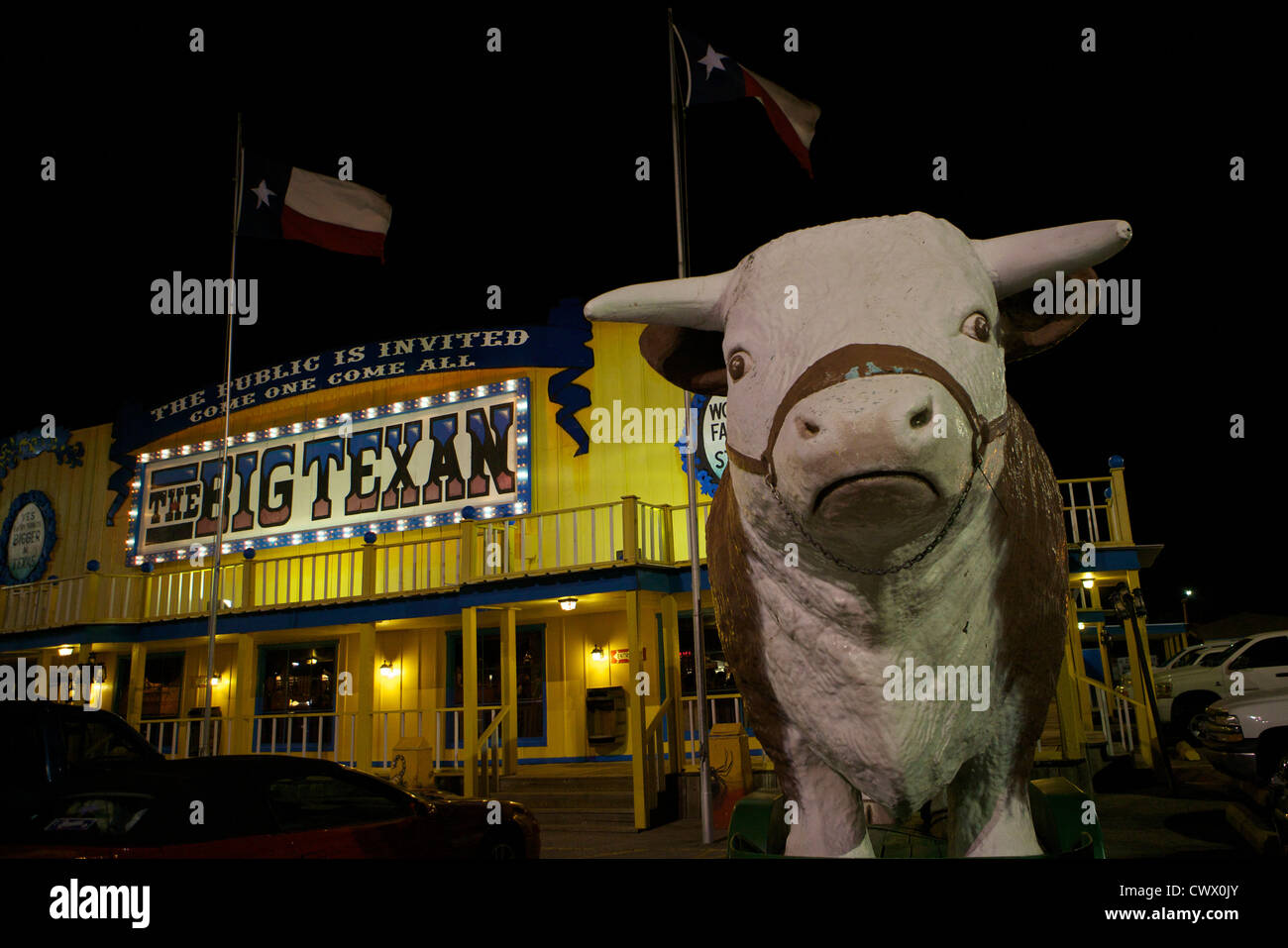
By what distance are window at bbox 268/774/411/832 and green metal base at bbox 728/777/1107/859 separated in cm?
370

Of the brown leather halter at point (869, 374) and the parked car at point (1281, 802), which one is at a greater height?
the brown leather halter at point (869, 374)

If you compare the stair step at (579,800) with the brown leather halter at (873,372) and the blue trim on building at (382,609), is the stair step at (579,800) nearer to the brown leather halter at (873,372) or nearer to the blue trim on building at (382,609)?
the blue trim on building at (382,609)

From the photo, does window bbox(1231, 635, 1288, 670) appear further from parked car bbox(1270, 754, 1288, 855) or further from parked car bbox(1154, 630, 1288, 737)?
parked car bbox(1270, 754, 1288, 855)

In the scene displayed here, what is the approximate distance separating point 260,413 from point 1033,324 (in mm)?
15798

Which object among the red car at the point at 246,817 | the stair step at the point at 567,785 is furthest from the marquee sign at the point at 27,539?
the red car at the point at 246,817

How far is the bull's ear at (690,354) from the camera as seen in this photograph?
2.19 meters

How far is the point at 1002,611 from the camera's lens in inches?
68.7

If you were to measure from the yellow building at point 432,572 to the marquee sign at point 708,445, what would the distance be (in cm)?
5

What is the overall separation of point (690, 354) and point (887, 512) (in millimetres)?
975

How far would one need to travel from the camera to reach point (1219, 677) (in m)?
12.9

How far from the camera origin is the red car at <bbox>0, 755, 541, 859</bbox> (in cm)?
433

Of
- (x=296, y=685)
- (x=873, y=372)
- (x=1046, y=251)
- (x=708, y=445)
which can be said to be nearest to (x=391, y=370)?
(x=708, y=445)

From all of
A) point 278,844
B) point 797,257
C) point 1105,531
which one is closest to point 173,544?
point 278,844
